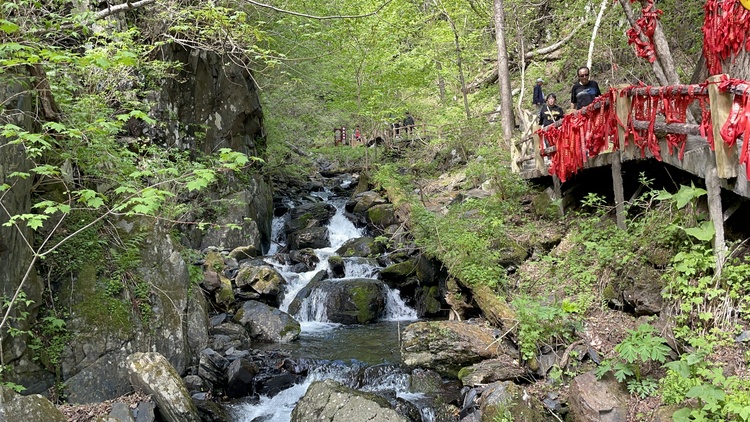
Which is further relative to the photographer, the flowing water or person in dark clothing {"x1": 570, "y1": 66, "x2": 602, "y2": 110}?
person in dark clothing {"x1": 570, "y1": 66, "x2": 602, "y2": 110}

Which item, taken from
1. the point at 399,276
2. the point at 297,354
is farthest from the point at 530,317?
the point at 399,276

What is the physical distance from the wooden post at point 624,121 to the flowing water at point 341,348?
4920mm

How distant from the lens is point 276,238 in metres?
17.9

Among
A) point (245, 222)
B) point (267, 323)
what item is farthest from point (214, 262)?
point (245, 222)

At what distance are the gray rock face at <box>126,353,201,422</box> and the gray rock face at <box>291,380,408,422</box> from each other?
58.9 inches

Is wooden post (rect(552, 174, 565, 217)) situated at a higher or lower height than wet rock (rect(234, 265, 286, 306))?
higher

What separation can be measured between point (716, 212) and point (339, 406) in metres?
5.14

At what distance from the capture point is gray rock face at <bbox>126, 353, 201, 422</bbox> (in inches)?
261

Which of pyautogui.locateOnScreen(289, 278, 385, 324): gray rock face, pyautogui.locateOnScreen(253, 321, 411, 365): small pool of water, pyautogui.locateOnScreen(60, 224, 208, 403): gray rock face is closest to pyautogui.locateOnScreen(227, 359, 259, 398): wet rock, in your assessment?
pyautogui.locateOnScreen(60, 224, 208, 403): gray rock face

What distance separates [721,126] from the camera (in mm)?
4926

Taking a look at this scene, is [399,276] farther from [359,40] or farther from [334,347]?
[359,40]

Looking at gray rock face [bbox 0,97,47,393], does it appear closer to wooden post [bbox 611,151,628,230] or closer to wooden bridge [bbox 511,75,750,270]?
wooden bridge [bbox 511,75,750,270]

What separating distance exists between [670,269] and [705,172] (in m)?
1.30

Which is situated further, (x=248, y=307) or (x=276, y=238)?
(x=276, y=238)
